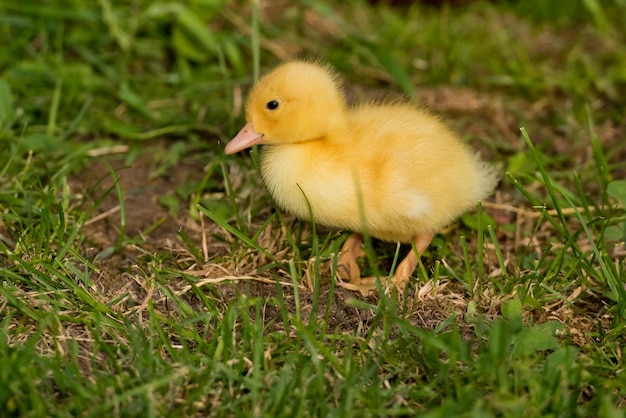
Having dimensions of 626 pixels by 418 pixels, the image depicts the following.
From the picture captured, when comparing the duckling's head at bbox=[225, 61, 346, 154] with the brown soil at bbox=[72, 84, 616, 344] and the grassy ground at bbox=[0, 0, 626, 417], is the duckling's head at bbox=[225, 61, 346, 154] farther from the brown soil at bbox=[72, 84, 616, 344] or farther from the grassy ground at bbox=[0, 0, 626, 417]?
the brown soil at bbox=[72, 84, 616, 344]

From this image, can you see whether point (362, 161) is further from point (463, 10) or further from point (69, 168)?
point (463, 10)

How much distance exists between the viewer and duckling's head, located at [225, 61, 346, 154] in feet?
8.47

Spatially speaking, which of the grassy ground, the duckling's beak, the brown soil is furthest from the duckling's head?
the brown soil

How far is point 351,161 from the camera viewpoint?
8.38ft

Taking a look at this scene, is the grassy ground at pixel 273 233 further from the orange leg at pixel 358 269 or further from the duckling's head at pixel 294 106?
the duckling's head at pixel 294 106

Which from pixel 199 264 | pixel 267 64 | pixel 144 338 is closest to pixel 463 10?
pixel 267 64

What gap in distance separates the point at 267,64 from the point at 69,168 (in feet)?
4.47

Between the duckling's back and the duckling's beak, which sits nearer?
the duckling's back

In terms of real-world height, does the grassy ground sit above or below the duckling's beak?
below

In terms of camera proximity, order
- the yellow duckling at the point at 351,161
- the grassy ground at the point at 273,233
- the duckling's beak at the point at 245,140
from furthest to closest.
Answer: the duckling's beak at the point at 245,140
the yellow duckling at the point at 351,161
the grassy ground at the point at 273,233

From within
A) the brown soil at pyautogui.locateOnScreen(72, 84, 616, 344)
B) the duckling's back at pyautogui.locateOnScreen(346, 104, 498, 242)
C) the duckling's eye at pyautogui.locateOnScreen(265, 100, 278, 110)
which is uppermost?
the duckling's eye at pyautogui.locateOnScreen(265, 100, 278, 110)

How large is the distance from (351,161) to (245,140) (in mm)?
357

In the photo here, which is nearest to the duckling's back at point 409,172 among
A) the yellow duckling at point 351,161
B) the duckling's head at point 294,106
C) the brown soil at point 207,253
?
the yellow duckling at point 351,161

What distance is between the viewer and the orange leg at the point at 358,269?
2.71 meters
